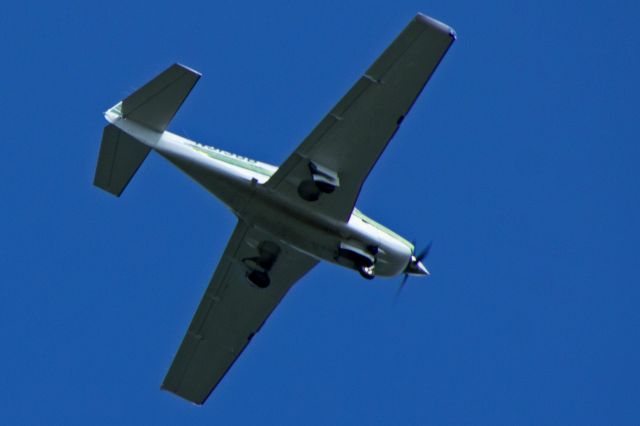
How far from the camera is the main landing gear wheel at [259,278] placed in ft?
111

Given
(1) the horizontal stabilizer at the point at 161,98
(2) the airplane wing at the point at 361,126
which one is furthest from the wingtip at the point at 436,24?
(1) the horizontal stabilizer at the point at 161,98

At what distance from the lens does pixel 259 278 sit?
33875mm

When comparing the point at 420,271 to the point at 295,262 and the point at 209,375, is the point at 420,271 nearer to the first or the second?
the point at 295,262

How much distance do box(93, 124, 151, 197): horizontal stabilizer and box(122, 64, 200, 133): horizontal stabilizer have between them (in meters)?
0.53

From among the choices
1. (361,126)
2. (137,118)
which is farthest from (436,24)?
(137,118)

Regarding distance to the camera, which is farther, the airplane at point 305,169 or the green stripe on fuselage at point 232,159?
the green stripe on fuselage at point 232,159

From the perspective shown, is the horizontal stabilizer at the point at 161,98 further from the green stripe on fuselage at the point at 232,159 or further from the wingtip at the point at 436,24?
the wingtip at the point at 436,24

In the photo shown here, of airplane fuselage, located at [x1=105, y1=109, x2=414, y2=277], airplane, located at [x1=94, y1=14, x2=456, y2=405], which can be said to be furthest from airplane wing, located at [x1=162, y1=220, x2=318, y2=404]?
airplane fuselage, located at [x1=105, y1=109, x2=414, y2=277]

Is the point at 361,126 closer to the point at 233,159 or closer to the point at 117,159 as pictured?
the point at 233,159

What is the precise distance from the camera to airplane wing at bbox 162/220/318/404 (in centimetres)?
3306

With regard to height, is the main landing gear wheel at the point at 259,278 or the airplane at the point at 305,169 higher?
the airplane at the point at 305,169

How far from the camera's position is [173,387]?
118 ft

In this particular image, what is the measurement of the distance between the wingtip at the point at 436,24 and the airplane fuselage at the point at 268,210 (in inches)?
216

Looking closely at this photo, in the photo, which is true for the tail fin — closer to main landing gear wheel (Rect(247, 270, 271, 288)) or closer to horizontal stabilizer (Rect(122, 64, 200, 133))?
horizontal stabilizer (Rect(122, 64, 200, 133))
